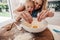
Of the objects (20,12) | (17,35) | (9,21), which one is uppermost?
(20,12)

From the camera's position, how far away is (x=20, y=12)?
115 cm

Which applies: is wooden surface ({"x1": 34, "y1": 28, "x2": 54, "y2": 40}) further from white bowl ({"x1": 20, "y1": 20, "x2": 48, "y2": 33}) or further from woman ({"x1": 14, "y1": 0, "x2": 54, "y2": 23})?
woman ({"x1": 14, "y1": 0, "x2": 54, "y2": 23})

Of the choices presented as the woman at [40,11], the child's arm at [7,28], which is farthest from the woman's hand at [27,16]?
the child's arm at [7,28]

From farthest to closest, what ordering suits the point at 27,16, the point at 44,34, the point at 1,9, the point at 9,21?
the point at 1,9 < the point at 9,21 < the point at 27,16 < the point at 44,34

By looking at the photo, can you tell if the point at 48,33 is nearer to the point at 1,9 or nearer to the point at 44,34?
the point at 44,34

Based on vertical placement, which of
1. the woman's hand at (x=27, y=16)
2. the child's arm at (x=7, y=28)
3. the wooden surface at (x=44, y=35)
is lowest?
the wooden surface at (x=44, y=35)

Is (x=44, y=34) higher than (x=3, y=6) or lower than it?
lower

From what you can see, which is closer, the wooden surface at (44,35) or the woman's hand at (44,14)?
the wooden surface at (44,35)

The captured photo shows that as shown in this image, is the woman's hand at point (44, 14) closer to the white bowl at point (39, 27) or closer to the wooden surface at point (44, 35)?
the white bowl at point (39, 27)

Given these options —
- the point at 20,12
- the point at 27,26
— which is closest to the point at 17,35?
the point at 27,26

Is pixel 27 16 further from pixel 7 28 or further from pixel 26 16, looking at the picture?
pixel 7 28

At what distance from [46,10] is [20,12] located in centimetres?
28

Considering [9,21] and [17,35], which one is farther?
[9,21]

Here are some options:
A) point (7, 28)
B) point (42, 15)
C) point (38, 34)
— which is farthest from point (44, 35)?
point (7, 28)
